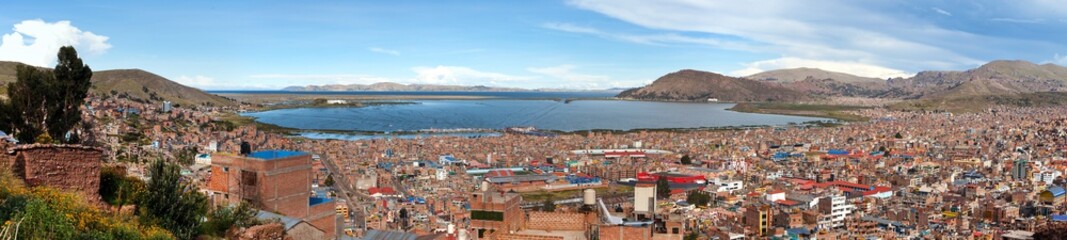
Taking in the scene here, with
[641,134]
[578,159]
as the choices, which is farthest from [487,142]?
[641,134]

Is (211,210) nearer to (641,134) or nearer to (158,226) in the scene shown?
(158,226)

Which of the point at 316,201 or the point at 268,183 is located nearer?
the point at 268,183

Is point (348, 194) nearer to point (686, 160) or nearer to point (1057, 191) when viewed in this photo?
point (686, 160)

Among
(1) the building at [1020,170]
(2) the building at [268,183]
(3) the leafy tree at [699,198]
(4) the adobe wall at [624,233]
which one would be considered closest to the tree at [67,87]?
(2) the building at [268,183]

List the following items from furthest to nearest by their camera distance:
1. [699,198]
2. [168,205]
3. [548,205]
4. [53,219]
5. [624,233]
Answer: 1. [699,198]
2. [548,205]
3. [624,233]
4. [168,205]
5. [53,219]

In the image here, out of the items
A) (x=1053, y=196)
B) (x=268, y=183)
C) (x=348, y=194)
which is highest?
(x=268, y=183)

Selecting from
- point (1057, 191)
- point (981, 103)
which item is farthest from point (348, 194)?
point (981, 103)

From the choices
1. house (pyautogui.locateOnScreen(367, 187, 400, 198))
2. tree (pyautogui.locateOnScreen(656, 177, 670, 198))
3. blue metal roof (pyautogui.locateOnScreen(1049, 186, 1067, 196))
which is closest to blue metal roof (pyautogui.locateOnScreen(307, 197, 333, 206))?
house (pyautogui.locateOnScreen(367, 187, 400, 198))
